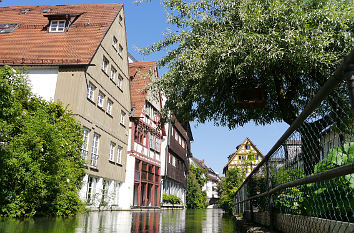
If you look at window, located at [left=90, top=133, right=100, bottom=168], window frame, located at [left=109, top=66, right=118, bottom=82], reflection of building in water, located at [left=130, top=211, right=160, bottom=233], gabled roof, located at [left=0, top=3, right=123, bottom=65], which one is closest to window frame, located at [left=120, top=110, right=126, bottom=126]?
window frame, located at [left=109, top=66, right=118, bottom=82]

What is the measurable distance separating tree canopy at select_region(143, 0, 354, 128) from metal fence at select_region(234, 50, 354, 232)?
3.37m

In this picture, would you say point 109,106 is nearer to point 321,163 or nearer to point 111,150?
point 111,150

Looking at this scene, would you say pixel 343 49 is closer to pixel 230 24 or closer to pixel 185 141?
pixel 230 24

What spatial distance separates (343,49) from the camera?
702cm

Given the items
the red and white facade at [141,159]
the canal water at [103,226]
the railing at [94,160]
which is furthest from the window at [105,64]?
the canal water at [103,226]

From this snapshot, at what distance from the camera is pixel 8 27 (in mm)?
21188

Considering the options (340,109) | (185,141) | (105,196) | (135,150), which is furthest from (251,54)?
(185,141)

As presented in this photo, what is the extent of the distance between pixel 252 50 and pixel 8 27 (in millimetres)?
19207

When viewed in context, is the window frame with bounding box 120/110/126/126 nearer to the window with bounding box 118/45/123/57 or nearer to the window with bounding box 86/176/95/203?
the window with bounding box 118/45/123/57

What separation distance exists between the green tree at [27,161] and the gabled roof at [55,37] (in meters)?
6.92

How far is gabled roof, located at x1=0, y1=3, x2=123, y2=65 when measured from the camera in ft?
58.6

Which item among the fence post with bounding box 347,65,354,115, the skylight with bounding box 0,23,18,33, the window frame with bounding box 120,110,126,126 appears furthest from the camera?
the window frame with bounding box 120,110,126,126

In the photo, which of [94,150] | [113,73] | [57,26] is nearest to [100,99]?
[113,73]

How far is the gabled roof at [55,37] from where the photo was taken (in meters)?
17.9
